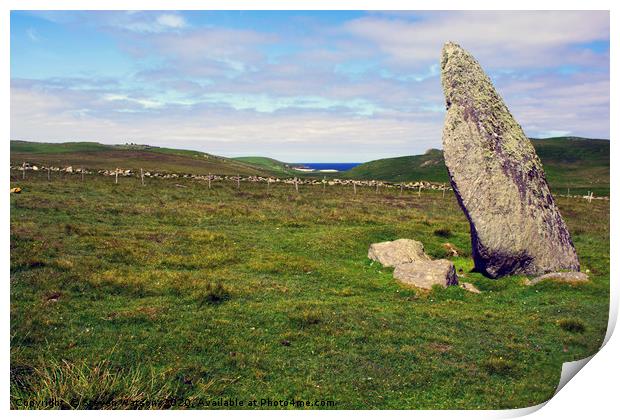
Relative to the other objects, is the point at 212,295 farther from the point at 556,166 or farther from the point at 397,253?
the point at 556,166

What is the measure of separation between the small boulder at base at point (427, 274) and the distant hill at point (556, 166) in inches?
3440

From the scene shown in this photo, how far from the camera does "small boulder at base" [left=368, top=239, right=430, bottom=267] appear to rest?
22297mm

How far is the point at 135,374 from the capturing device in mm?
10375

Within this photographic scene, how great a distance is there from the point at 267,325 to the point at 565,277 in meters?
13.6

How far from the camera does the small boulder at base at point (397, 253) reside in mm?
22297

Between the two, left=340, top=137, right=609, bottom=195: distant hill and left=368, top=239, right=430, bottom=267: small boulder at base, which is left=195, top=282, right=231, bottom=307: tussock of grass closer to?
left=368, top=239, right=430, bottom=267: small boulder at base

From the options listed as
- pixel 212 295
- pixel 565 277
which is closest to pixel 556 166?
pixel 565 277

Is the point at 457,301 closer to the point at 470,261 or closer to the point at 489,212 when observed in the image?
the point at 489,212

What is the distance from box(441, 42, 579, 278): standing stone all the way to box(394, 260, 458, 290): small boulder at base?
87.3 inches

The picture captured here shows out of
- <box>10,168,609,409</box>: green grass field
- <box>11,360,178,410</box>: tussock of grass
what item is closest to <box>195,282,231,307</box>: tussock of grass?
<box>10,168,609,409</box>: green grass field

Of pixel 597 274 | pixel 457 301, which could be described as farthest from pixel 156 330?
pixel 597 274

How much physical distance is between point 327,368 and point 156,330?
5.43m

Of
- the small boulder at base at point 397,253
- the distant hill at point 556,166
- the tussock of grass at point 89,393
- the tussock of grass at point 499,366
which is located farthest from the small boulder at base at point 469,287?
the distant hill at point 556,166

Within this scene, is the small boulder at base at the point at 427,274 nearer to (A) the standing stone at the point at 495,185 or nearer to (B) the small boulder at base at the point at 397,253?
(B) the small boulder at base at the point at 397,253
